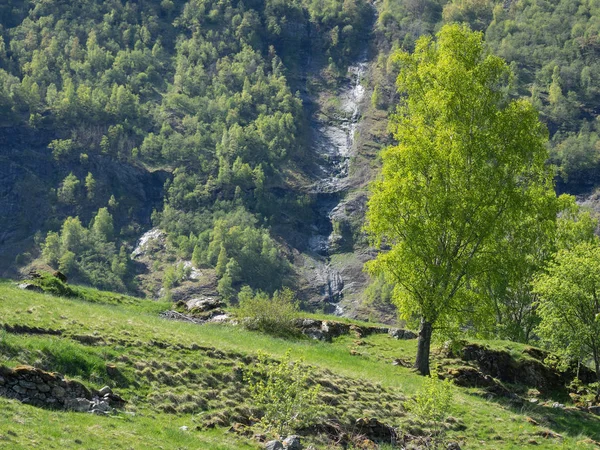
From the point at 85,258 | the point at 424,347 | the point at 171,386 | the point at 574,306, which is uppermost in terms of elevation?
the point at 574,306

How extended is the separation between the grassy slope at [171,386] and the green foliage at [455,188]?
14.8 feet

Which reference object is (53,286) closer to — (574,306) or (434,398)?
(434,398)

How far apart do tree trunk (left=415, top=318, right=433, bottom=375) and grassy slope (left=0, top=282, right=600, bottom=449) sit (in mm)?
945

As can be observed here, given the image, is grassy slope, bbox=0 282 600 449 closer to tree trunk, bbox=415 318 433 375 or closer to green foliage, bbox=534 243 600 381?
tree trunk, bbox=415 318 433 375

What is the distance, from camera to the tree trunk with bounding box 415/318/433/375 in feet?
121

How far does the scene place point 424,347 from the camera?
37.1 metres

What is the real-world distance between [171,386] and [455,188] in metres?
17.0

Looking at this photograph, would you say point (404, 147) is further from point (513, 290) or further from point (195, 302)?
point (513, 290)

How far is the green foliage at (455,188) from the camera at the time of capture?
36094mm

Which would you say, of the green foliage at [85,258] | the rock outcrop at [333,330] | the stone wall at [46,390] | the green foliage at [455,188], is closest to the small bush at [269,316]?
the rock outcrop at [333,330]

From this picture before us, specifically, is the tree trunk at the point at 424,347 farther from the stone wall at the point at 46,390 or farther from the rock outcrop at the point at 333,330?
the stone wall at the point at 46,390

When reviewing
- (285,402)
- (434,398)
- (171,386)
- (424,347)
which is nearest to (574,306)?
(424,347)

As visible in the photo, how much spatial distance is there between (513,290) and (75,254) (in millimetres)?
151765

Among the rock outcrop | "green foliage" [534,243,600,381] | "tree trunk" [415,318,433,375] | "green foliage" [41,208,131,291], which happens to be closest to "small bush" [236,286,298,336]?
the rock outcrop
